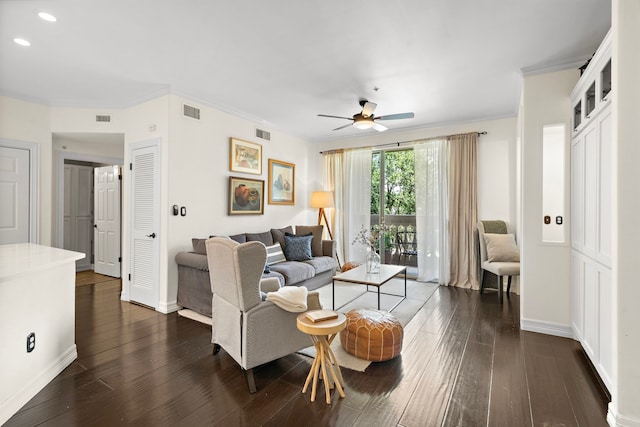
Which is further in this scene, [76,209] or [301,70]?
[76,209]

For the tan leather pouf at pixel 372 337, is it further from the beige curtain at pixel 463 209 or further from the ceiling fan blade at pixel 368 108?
the beige curtain at pixel 463 209

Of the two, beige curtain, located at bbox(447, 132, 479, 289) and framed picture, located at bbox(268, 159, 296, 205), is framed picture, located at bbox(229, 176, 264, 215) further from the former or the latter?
beige curtain, located at bbox(447, 132, 479, 289)

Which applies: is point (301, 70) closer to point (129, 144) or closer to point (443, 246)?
point (129, 144)

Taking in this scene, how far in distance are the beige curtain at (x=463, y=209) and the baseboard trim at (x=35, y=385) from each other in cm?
499

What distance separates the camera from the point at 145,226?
3988mm

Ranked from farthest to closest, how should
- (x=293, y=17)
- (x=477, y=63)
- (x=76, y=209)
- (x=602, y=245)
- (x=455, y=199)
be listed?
(x=76, y=209) < (x=455, y=199) < (x=477, y=63) < (x=293, y=17) < (x=602, y=245)

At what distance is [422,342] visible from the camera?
9.59ft

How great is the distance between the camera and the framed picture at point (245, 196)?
4652mm

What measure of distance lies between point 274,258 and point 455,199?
3141 mm

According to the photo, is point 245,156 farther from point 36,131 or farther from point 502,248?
point 502,248

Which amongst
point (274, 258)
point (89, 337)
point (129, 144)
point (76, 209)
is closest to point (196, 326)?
point (89, 337)

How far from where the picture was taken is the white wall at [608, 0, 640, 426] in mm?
1710

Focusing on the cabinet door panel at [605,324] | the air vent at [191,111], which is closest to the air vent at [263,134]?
the air vent at [191,111]

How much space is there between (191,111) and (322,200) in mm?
2829
